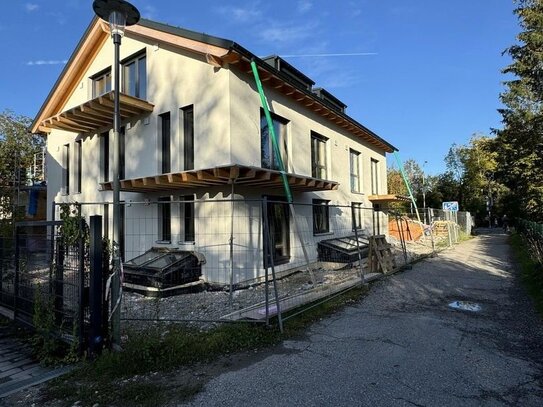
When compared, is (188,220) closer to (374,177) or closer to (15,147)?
(374,177)

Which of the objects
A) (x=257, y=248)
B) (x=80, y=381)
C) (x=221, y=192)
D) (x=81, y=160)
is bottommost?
(x=80, y=381)

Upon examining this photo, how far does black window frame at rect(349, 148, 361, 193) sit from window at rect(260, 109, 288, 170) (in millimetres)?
6125

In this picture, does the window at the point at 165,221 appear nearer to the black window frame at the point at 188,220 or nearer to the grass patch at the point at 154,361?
the black window frame at the point at 188,220

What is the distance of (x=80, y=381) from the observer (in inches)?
172

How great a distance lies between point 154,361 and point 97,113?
9.46 metres

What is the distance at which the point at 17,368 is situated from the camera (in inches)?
198

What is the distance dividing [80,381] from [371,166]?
19005mm

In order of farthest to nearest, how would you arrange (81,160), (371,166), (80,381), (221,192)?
(371,166) → (81,160) → (221,192) → (80,381)

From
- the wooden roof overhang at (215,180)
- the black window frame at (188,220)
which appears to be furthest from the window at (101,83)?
the black window frame at (188,220)

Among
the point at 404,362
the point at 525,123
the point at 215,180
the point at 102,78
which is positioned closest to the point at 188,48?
the point at 215,180

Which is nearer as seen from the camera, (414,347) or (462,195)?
(414,347)

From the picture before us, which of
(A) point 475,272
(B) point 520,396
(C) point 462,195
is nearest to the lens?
(B) point 520,396

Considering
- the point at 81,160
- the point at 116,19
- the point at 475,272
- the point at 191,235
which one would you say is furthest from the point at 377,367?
the point at 81,160

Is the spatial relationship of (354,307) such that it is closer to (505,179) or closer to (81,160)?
(81,160)
